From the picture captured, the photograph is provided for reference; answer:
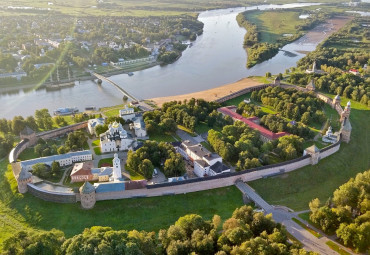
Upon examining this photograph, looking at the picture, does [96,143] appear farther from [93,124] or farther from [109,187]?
[109,187]

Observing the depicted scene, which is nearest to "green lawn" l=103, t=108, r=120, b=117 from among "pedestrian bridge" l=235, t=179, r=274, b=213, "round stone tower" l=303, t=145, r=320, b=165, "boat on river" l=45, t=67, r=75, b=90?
"boat on river" l=45, t=67, r=75, b=90

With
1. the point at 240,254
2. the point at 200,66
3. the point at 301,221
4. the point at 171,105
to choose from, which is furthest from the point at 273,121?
the point at 200,66

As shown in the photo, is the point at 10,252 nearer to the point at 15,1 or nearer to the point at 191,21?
the point at 191,21

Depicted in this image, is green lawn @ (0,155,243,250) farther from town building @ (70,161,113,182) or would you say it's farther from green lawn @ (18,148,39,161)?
green lawn @ (18,148,39,161)

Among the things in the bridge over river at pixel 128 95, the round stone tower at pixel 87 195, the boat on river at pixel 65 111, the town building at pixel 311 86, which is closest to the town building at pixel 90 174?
the round stone tower at pixel 87 195

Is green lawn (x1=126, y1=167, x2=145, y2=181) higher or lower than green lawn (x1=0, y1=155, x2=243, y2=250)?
below
